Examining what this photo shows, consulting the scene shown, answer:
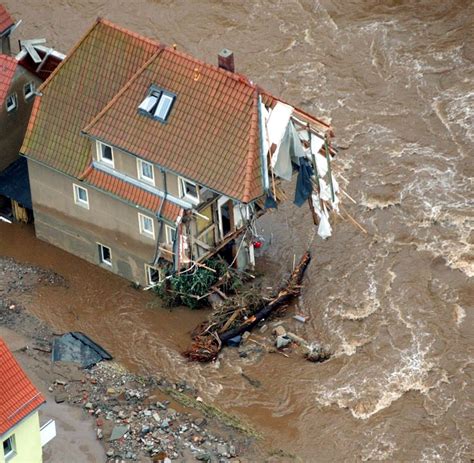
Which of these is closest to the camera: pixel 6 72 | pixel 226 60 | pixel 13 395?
pixel 13 395

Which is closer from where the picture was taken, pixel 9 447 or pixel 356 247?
pixel 9 447

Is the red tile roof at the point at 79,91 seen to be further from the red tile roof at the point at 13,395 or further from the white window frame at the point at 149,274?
the red tile roof at the point at 13,395

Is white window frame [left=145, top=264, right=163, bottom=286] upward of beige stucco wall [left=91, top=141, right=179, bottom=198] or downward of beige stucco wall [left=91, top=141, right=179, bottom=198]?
downward

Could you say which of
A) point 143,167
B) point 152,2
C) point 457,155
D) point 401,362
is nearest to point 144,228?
point 143,167

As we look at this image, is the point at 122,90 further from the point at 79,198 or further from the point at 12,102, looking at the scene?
the point at 12,102

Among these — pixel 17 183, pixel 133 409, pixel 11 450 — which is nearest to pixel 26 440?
pixel 11 450

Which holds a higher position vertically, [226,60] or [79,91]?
[226,60]

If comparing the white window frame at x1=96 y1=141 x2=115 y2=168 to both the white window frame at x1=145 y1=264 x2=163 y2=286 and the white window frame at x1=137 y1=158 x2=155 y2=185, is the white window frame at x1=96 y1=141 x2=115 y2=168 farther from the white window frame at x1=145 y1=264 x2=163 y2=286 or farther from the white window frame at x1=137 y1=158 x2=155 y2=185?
the white window frame at x1=145 y1=264 x2=163 y2=286

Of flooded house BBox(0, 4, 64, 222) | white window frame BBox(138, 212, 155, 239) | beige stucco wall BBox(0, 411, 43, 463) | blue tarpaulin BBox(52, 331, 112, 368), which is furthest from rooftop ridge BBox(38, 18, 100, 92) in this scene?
beige stucco wall BBox(0, 411, 43, 463)

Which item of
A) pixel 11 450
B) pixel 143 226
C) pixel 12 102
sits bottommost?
pixel 11 450
